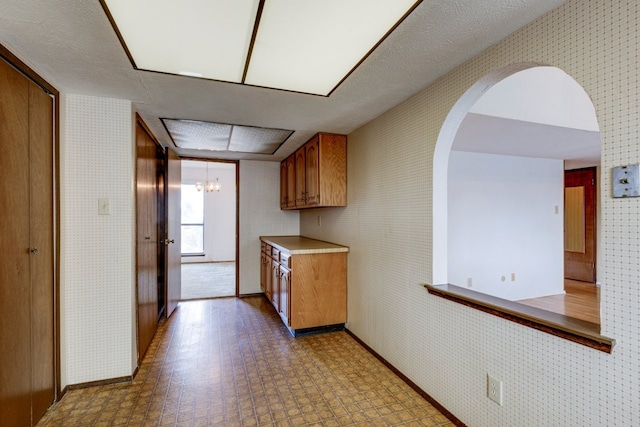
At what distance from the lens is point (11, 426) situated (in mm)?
1552

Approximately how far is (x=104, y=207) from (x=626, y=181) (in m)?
2.96

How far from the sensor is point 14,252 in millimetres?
1594

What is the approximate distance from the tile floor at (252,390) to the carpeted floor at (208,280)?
166 centimetres

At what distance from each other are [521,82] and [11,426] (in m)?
4.15

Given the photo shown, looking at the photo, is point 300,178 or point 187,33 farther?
point 300,178

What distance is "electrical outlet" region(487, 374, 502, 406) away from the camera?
154 cm

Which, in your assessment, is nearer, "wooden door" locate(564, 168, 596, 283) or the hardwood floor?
the hardwood floor

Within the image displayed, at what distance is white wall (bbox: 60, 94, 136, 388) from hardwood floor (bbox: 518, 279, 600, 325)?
478 cm

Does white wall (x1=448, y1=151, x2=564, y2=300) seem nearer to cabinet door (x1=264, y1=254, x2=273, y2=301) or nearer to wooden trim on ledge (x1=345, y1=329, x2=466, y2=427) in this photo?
wooden trim on ledge (x1=345, y1=329, x2=466, y2=427)

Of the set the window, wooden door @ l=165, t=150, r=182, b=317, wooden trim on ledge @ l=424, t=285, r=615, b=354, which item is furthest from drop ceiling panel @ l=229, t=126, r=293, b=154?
the window

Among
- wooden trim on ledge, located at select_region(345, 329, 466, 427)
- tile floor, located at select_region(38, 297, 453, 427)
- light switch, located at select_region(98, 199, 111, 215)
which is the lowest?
tile floor, located at select_region(38, 297, 453, 427)

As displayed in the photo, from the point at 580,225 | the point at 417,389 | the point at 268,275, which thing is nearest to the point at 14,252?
the point at 417,389

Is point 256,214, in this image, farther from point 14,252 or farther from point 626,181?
point 626,181

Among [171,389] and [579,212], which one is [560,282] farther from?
[171,389]
